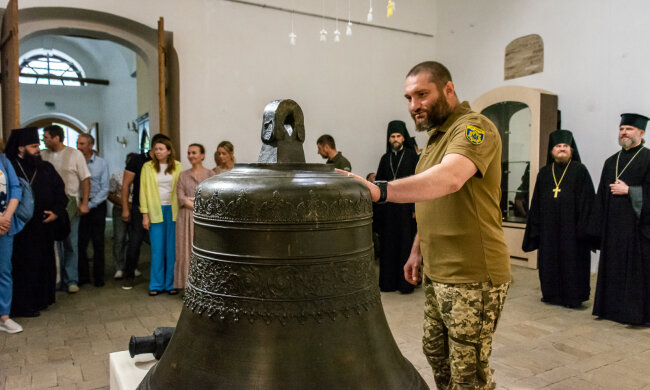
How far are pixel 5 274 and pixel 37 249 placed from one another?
53cm

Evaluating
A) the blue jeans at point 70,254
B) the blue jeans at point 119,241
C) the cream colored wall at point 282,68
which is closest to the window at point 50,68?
the cream colored wall at point 282,68

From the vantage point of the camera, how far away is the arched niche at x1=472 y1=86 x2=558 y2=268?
668 centimetres

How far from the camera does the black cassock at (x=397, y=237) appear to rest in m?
5.57

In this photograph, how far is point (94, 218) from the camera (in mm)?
5824

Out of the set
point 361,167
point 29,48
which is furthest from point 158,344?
point 29,48

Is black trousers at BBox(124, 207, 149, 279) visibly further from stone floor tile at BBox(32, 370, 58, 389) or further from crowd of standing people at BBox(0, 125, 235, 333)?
stone floor tile at BBox(32, 370, 58, 389)

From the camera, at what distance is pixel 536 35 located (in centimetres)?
725

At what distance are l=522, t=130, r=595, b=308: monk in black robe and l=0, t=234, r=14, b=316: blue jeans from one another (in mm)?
5110

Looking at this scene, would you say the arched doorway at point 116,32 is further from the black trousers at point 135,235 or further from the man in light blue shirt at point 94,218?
the black trousers at point 135,235

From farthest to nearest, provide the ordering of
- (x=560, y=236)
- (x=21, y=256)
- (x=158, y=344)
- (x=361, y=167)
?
(x=361, y=167), (x=560, y=236), (x=21, y=256), (x=158, y=344)

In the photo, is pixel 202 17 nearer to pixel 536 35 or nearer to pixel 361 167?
pixel 361 167

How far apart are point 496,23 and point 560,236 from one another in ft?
13.9

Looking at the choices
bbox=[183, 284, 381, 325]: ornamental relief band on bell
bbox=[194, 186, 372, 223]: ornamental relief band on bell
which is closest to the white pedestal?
bbox=[183, 284, 381, 325]: ornamental relief band on bell

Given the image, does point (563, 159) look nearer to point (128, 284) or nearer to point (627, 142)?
point (627, 142)
